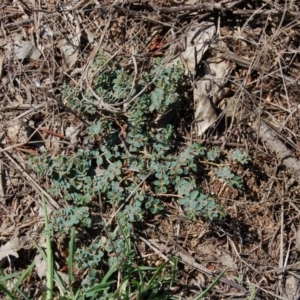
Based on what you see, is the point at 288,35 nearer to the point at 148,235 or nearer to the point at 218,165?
the point at 218,165

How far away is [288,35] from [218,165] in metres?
0.83

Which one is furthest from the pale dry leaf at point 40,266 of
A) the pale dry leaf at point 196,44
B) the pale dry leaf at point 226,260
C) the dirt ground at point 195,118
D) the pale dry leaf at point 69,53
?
the pale dry leaf at point 196,44

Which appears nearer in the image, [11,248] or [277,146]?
[11,248]

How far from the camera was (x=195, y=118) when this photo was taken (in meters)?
3.15

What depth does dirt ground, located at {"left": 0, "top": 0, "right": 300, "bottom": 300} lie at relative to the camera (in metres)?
3.05

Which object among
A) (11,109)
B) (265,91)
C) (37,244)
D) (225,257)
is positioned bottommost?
(225,257)

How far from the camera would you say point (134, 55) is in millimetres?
3148

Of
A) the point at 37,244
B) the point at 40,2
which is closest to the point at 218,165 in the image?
the point at 37,244

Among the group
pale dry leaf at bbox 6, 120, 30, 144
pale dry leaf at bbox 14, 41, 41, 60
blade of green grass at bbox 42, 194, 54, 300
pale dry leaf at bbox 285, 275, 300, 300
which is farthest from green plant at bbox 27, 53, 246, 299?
pale dry leaf at bbox 285, 275, 300, 300

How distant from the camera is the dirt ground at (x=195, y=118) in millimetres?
3049

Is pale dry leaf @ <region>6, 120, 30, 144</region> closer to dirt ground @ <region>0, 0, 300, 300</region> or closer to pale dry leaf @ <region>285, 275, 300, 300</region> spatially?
dirt ground @ <region>0, 0, 300, 300</region>

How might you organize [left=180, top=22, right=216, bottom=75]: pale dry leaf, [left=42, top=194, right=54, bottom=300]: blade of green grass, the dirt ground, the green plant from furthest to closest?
[left=180, top=22, right=216, bottom=75]: pale dry leaf, the dirt ground, the green plant, [left=42, top=194, right=54, bottom=300]: blade of green grass

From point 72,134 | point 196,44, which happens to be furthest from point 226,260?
point 196,44

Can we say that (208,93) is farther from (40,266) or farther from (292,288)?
(40,266)
